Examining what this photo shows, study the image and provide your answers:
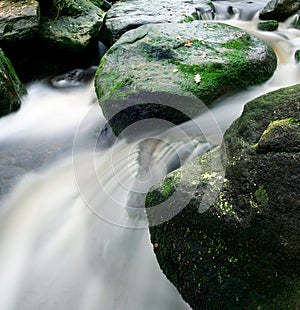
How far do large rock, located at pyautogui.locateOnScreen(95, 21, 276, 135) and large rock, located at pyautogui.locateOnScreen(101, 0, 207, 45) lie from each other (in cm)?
130

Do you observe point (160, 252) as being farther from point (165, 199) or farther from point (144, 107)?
point (144, 107)

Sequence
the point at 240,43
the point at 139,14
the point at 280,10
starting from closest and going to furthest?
the point at 240,43
the point at 139,14
the point at 280,10

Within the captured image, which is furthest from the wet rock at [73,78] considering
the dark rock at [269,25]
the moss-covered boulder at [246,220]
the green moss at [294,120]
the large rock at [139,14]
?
the green moss at [294,120]

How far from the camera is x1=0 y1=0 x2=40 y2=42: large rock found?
575 cm

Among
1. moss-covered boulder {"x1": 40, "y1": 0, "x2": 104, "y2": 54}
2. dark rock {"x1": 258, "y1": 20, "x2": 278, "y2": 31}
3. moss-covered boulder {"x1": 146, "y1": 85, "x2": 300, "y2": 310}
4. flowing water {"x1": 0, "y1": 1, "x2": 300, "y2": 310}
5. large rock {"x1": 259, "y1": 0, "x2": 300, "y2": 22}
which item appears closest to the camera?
moss-covered boulder {"x1": 146, "y1": 85, "x2": 300, "y2": 310}

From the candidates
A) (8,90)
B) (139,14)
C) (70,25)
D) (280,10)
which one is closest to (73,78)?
(70,25)

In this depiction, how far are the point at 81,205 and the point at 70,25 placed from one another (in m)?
4.17

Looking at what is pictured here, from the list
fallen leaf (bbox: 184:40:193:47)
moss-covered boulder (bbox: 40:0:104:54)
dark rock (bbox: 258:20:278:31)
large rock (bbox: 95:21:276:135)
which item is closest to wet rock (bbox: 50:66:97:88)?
moss-covered boulder (bbox: 40:0:104:54)

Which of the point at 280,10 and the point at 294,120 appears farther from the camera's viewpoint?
the point at 280,10

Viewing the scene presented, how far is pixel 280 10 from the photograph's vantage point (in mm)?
7750

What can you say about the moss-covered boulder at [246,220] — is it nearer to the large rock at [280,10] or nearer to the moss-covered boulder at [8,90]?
the moss-covered boulder at [8,90]

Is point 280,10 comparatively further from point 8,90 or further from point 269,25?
point 8,90

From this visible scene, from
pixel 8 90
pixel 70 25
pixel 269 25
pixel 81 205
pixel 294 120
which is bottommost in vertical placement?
pixel 269 25

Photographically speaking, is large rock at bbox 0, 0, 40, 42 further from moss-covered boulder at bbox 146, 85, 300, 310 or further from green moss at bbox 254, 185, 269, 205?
green moss at bbox 254, 185, 269, 205
